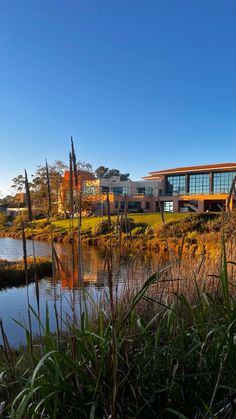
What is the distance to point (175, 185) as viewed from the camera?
50.4 metres

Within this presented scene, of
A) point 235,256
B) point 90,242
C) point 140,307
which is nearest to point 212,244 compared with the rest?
point 235,256

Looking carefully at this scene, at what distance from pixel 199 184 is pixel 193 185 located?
0.98 m

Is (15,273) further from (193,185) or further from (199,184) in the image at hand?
(193,185)

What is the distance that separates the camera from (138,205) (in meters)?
44.7

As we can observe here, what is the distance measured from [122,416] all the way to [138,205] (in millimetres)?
43346

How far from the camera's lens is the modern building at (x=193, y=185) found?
137ft

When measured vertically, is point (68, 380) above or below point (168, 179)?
below

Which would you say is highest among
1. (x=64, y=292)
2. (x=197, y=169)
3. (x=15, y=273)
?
(x=197, y=169)

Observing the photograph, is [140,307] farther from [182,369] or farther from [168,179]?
[168,179]

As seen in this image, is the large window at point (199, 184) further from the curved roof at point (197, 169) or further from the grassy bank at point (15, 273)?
the grassy bank at point (15, 273)

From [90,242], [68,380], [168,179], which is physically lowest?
[90,242]

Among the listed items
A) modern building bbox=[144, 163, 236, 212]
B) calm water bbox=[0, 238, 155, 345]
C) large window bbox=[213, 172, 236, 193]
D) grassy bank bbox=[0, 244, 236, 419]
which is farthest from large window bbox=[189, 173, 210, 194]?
grassy bank bbox=[0, 244, 236, 419]

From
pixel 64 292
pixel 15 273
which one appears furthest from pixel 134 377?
pixel 15 273

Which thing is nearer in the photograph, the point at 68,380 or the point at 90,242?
the point at 68,380
